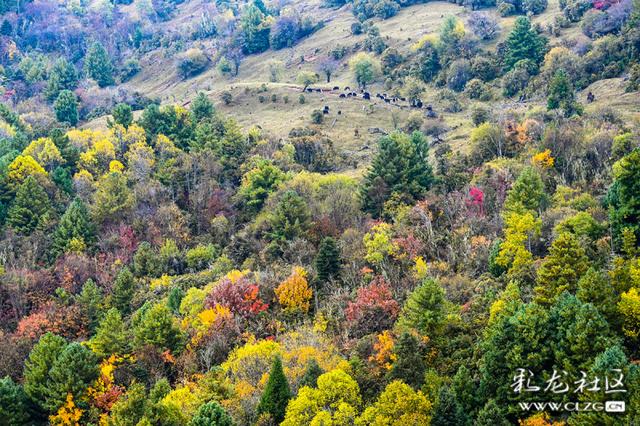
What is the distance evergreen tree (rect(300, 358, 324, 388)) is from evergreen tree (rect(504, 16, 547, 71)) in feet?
285

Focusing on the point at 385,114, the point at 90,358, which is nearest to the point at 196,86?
the point at 385,114

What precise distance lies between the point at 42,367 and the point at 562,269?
46093 millimetres

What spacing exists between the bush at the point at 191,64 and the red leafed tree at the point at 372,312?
117228 millimetres

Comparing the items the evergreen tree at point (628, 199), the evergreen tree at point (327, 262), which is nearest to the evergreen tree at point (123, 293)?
the evergreen tree at point (327, 262)

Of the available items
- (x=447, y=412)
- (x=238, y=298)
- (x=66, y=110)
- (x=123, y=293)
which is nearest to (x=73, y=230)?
(x=123, y=293)

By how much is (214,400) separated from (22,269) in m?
43.6

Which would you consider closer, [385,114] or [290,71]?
[385,114]

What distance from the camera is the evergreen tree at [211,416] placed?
48469 mm

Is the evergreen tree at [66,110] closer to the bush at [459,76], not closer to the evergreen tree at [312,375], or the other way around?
the bush at [459,76]

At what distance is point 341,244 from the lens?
77375mm

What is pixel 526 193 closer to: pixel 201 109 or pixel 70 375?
pixel 70 375

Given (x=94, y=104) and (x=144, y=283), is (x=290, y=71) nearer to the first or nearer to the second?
(x=94, y=104)

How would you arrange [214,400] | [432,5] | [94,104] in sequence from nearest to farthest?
1. [214,400]
2. [94,104]
3. [432,5]

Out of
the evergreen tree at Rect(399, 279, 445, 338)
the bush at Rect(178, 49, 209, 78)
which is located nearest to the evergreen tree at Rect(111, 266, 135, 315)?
the evergreen tree at Rect(399, 279, 445, 338)
